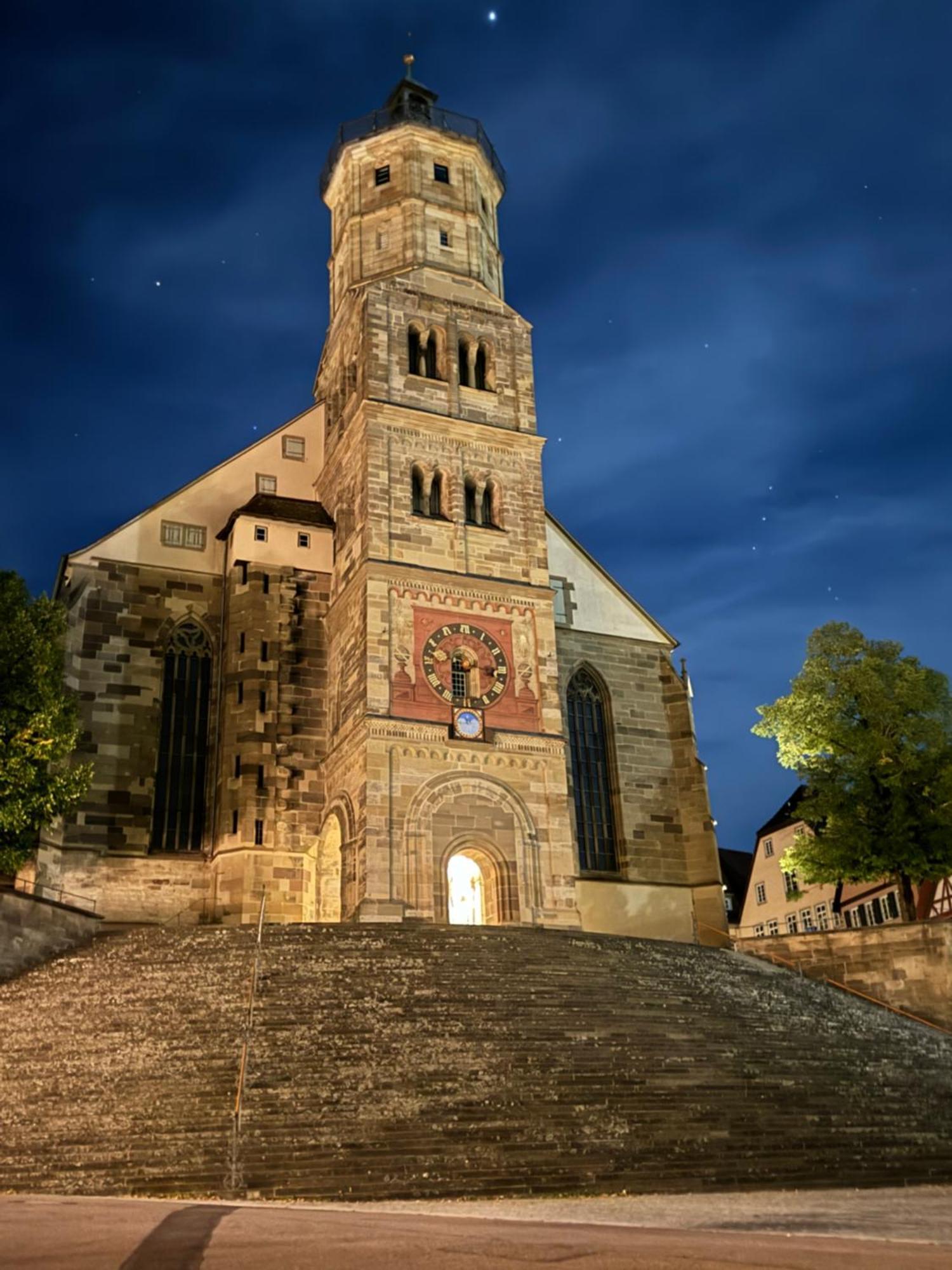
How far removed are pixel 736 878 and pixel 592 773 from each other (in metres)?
28.7

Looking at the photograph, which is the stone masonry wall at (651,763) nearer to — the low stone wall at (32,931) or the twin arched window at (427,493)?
the twin arched window at (427,493)

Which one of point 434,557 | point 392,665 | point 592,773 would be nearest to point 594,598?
point 592,773

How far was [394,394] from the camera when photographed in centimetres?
3553

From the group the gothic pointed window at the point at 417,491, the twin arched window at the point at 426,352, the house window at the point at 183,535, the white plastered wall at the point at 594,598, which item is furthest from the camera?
the white plastered wall at the point at 594,598

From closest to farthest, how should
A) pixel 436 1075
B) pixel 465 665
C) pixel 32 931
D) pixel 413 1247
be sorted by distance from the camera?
pixel 413 1247 < pixel 436 1075 < pixel 32 931 < pixel 465 665

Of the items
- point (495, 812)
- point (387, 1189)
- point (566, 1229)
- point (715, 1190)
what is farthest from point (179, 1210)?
point (495, 812)

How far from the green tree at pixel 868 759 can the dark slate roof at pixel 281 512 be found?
14660 millimetres

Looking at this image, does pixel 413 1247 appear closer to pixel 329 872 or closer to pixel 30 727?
pixel 30 727

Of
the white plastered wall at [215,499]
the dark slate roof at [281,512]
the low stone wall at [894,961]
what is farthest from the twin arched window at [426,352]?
the low stone wall at [894,961]

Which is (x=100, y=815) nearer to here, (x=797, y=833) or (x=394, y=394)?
(x=394, y=394)

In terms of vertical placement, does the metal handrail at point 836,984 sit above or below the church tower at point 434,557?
below

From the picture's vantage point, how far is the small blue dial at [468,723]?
31.5m

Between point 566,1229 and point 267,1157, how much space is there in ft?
28.2

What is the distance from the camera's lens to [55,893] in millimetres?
30188
